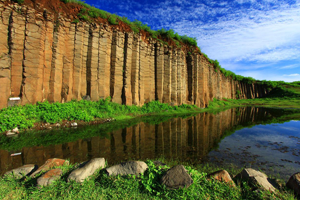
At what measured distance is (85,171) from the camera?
3.33 m

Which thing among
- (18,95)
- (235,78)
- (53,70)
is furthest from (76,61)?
(235,78)

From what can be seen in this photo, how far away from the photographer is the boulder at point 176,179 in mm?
2896

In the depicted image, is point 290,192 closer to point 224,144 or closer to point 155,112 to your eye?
point 224,144

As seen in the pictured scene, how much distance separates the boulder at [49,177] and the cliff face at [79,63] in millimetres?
8678

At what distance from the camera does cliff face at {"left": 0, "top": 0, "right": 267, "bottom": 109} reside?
32.7 feet

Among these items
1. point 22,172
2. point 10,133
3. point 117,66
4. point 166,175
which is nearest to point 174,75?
point 117,66

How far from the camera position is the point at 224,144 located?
22.8ft

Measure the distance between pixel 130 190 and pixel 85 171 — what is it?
1061 millimetres

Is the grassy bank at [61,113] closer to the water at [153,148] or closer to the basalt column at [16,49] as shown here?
the water at [153,148]

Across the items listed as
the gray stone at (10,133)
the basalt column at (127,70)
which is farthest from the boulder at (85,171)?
the basalt column at (127,70)

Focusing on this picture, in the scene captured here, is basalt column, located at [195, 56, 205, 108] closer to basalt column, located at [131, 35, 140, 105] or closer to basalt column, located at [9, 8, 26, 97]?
basalt column, located at [131, 35, 140, 105]

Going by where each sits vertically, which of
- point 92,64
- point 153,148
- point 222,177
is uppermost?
point 92,64

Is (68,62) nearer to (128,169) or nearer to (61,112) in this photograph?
(61,112)

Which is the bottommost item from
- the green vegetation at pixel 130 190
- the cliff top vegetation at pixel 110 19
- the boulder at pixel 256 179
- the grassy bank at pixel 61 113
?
the green vegetation at pixel 130 190
